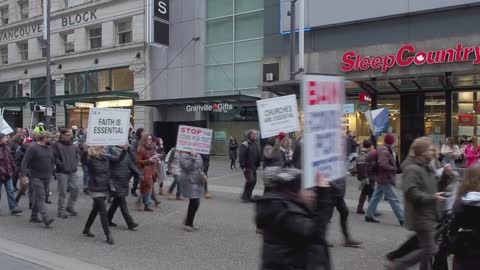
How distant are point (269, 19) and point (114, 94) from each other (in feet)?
32.9

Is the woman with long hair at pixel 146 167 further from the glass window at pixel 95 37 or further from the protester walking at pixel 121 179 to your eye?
the glass window at pixel 95 37

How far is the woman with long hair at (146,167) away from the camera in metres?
10.5

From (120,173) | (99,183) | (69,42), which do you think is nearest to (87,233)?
(99,183)

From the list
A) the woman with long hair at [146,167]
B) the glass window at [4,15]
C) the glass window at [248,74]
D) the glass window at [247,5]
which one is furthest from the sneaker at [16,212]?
the glass window at [4,15]

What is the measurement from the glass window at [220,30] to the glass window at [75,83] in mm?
10578

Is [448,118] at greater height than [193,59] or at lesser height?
lesser

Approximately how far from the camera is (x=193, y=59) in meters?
27.1

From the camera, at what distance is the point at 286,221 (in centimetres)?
332

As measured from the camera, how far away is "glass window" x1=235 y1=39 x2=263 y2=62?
24984mm

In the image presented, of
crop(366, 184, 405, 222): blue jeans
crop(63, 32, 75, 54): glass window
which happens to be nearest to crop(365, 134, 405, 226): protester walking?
crop(366, 184, 405, 222): blue jeans

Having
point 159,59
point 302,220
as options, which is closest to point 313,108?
point 302,220

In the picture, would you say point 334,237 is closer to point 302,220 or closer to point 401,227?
point 401,227

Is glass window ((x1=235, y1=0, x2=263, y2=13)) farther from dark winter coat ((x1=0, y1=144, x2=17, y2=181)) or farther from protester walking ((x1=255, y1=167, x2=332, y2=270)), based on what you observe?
protester walking ((x1=255, y1=167, x2=332, y2=270))

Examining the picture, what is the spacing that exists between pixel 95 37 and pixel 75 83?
138 inches
